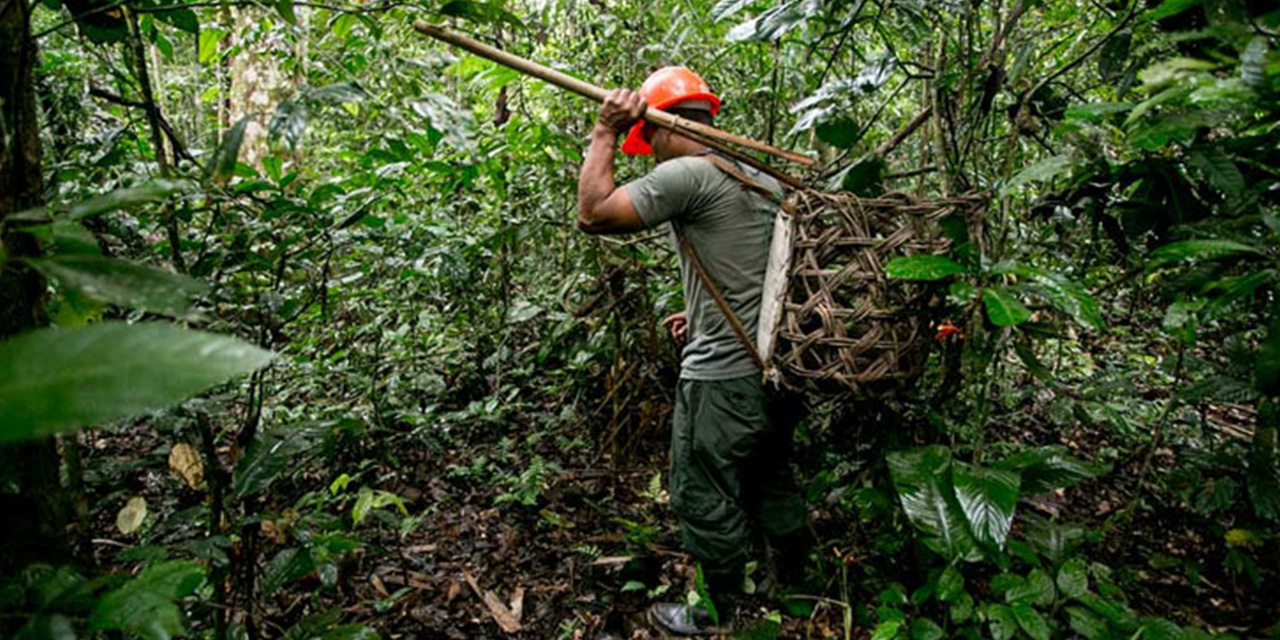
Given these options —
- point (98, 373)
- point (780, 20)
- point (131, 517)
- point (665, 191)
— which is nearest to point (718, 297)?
point (665, 191)

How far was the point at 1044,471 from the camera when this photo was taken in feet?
7.20

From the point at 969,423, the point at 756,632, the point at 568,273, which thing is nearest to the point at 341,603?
the point at 756,632

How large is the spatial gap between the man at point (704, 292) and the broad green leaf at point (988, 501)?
0.84 m

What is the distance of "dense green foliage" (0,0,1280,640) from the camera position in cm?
142

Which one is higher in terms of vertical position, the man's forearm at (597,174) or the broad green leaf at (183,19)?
the broad green leaf at (183,19)

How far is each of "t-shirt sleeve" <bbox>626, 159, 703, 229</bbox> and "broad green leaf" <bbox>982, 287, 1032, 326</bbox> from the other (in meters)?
1.08

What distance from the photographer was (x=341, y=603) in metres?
2.73

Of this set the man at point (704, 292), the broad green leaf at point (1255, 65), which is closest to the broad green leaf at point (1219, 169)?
the broad green leaf at point (1255, 65)

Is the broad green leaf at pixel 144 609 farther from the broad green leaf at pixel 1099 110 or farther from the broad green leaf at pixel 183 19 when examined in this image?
the broad green leaf at pixel 1099 110

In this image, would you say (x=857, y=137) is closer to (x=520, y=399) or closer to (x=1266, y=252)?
(x=1266, y=252)

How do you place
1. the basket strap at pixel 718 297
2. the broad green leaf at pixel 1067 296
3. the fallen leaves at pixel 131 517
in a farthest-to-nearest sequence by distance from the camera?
1. the basket strap at pixel 718 297
2. the fallen leaves at pixel 131 517
3. the broad green leaf at pixel 1067 296

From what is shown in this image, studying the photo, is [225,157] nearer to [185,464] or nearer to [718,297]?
[185,464]

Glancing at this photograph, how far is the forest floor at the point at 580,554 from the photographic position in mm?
2695

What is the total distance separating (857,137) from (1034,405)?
274 cm
